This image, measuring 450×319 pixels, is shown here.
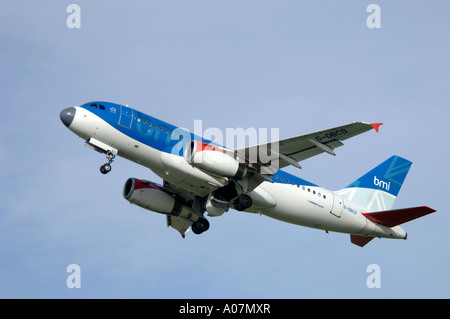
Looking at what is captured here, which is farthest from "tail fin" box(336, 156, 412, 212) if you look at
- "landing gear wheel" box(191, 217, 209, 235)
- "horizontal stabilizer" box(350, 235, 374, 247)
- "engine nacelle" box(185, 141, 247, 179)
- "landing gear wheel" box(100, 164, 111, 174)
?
"landing gear wheel" box(100, 164, 111, 174)

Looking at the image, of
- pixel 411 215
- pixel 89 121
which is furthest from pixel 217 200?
pixel 411 215

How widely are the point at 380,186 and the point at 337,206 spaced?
5.21m

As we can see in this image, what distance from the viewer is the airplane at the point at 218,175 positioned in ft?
116

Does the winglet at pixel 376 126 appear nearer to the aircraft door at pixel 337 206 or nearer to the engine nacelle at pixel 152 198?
the aircraft door at pixel 337 206

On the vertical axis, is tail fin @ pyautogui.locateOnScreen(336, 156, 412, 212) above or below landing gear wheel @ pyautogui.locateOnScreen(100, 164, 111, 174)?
above

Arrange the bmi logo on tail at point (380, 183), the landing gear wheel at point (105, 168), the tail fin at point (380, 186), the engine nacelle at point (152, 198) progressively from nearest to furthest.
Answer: the landing gear wheel at point (105, 168)
the engine nacelle at point (152, 198)
the tail fin at point (380, 186)
the bmi logo on tail at point (380, 183)

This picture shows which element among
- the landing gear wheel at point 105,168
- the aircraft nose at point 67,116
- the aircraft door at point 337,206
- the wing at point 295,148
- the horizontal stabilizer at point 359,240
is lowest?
the horizontal stabilizer at point 359,240

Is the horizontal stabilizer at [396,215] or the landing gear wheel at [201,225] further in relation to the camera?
the landing gear wheel at [201,225]

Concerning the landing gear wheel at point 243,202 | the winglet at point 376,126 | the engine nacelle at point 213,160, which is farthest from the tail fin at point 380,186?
the winglet at point 376,126

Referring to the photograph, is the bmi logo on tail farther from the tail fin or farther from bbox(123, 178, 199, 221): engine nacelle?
bbox(123, 178, 199, 221): engine nacelle

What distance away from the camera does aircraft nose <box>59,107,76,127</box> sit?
3525 centimetres

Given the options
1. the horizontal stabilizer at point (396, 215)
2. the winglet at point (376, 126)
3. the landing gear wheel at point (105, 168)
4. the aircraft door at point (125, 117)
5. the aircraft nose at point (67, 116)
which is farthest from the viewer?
the horizontal stabilizer at point (396, 215)

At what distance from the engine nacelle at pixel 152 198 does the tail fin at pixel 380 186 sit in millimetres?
9876

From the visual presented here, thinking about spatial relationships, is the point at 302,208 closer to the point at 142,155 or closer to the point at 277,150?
the point at 277,150
